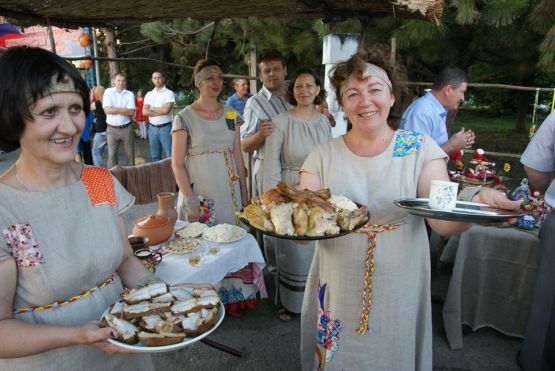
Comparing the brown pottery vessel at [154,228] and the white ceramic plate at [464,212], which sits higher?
the white ceramic plate at [464,212]

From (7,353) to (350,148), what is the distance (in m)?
1.55

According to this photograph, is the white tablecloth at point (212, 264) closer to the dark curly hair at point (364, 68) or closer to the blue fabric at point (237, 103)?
the dark curly hair at point (364, 68)

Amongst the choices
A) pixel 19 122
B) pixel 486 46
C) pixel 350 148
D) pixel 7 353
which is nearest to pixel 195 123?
pixel 350 148

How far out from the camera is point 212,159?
11.2 ft

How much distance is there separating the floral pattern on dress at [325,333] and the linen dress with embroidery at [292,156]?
1.33m

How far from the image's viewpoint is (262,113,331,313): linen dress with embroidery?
129 inches

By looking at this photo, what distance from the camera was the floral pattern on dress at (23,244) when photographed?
1.20 m

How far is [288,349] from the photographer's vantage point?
3150mm

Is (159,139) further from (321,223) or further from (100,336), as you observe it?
(100,336)

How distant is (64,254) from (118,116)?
24.7 feet

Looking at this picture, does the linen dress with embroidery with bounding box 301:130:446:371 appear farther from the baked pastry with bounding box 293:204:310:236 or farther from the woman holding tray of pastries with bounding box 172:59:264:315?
the woman holding tray of pastries with bounding box 172:59:264:315

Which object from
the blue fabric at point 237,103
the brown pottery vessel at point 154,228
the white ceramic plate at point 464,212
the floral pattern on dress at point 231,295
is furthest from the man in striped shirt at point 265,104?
the blue fabric at point 237,103

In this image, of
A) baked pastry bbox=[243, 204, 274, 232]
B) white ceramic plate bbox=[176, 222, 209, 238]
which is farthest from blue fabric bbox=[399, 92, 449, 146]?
baked pastry bbox=[243, 204, 274, 232]

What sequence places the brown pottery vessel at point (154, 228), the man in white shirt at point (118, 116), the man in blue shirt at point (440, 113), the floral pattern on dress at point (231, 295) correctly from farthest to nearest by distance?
1. the man in white shirt at point (118, 116)
2. the man in blue shirt at point (440, 113)
3. the floral pattern on dress at point (231, 295)
4. the brown pottery vessel at point (154, 228)
